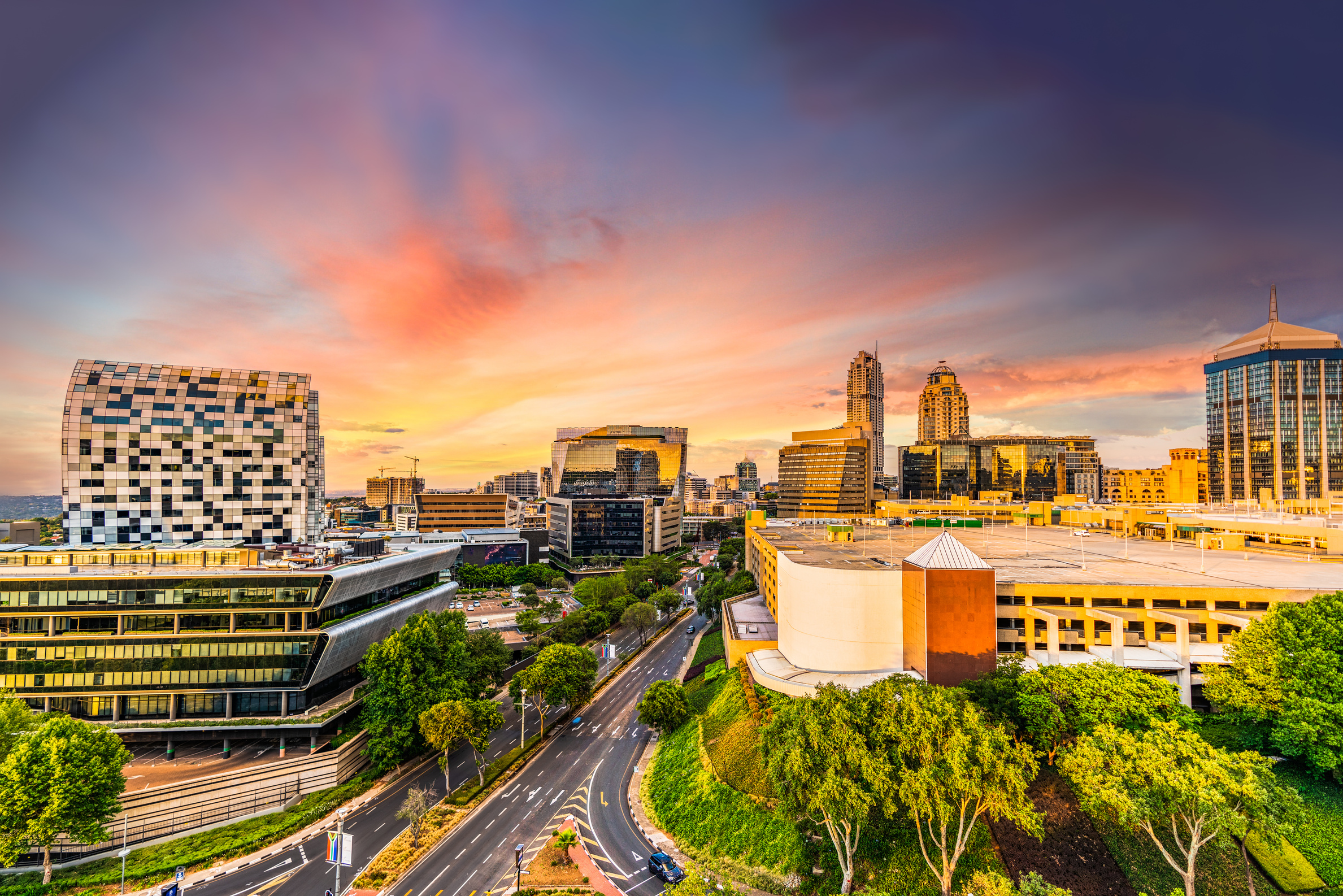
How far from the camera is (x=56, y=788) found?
4406 cm

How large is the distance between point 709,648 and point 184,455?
86.3 meters

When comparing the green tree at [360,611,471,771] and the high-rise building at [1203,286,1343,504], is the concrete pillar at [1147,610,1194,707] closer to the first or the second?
the green tree at [360,611,471,771]

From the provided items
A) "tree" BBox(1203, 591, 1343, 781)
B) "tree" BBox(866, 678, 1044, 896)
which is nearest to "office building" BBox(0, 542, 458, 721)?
"tree" BBox(866, 678, 1044, 896)

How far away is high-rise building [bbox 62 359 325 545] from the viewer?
279ft

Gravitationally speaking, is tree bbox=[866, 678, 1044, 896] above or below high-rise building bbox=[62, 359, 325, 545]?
below

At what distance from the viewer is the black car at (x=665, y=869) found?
143 feet

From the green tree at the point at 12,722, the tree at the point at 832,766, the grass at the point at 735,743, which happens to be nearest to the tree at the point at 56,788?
the green tree at the point at 12,722

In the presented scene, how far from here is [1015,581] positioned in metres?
56.8

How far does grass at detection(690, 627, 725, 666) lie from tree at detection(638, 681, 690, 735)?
23401 mm

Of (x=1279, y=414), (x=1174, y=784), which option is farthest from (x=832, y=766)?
(x=1279, y=414)

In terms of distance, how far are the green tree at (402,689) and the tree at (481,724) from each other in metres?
3.63

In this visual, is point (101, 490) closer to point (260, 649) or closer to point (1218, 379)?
point (260, 649)

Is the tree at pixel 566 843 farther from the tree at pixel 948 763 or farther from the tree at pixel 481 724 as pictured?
the tree at pixel 948 763

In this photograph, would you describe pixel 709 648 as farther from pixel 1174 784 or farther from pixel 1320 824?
pixel 1174 784
